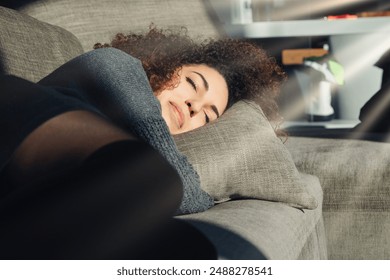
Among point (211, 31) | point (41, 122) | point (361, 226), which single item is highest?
point (41, 122)

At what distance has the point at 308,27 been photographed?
12.4 ft

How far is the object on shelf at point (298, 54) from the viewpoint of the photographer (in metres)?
4.11

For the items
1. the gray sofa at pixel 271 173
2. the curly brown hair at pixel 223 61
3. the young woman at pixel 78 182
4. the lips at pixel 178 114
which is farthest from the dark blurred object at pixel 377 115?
the young woman at pixel 78 182

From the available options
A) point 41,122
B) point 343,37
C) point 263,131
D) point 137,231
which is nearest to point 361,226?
point 263,131

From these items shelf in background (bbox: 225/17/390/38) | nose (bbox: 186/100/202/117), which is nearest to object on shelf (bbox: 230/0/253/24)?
shelf in background (bbox: 225/17/390/38)

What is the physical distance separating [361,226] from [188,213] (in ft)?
3.00

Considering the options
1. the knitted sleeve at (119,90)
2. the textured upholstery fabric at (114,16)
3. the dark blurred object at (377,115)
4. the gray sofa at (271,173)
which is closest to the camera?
the knitted sleeve at (119,90)

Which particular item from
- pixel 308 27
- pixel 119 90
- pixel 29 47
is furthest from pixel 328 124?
pixel 119 90

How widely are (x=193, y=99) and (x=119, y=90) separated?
611 millimetres

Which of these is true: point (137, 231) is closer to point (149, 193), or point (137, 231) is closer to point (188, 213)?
point (149, 193)

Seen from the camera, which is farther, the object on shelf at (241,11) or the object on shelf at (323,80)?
the object on shelf at (241,11)

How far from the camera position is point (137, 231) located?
108 centimetres

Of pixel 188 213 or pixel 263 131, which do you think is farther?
pixel 263 131

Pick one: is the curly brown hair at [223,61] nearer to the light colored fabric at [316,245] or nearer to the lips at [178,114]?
the lips at [178,114]
